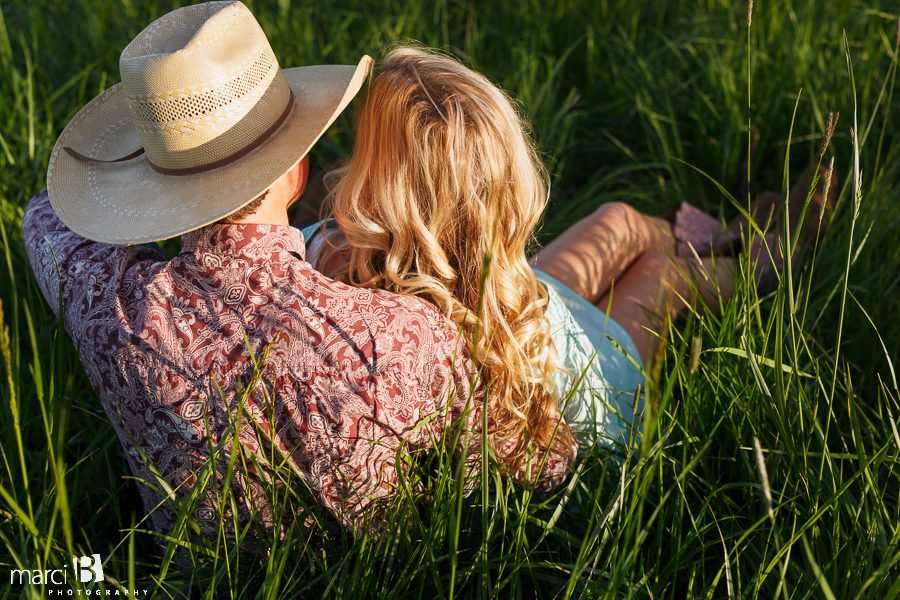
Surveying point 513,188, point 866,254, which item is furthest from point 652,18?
point 513,188

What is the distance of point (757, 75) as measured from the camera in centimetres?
272

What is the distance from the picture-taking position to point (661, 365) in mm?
856

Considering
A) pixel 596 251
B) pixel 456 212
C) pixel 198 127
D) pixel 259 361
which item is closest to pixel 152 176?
pixel 198 127

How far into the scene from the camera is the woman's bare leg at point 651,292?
1.96 m

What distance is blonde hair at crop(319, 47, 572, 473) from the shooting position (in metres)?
1.21

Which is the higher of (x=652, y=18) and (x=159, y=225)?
(x=652, y=18)

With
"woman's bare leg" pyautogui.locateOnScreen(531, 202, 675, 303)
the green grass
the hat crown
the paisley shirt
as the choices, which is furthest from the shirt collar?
"woman's bare leg" pyautogui.locateOnScreen(531, 202, 675, 303)

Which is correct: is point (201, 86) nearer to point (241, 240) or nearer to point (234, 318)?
point (241, 240)

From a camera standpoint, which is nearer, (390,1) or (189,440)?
(189,440)

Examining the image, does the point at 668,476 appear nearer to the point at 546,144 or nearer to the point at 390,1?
the point at 546,144

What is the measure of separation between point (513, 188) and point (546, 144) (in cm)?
151

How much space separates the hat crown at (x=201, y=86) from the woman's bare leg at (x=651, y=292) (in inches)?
47.1

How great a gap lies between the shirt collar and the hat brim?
32 mm

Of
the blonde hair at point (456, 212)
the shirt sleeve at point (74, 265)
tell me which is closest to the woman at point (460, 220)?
the blonde hair at point (456, 212)
